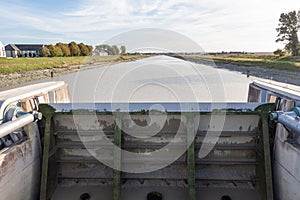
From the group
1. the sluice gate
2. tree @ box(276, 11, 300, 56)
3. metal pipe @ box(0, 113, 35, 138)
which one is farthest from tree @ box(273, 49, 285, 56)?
metal pipe @ box(0, 113, 35, 138)

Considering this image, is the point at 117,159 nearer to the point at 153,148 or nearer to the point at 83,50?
the point at 153,148

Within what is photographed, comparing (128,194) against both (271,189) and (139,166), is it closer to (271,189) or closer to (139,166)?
(139,166)

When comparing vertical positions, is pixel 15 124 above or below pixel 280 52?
below

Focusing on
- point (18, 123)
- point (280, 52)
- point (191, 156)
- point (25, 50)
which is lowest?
point (191, 156)

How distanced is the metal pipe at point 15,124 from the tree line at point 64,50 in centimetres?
6223

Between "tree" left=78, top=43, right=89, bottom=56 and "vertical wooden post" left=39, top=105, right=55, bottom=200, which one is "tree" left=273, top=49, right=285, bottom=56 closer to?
"vertical wooden post" left=39, top=105, right=55, bottom=200

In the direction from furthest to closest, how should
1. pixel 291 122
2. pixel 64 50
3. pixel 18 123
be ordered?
pixel 64 50, pixel 18 123, pixel 291 122

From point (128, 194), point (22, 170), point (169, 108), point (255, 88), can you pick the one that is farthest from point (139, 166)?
point (255, 88)

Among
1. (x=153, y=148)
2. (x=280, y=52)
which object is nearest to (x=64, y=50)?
(x=280, y=52)

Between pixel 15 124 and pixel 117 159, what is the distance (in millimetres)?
1519

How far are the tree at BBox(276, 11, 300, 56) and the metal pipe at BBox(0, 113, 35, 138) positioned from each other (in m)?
47.1

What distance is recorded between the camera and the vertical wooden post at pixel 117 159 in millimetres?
3702

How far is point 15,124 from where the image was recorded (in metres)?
3.21

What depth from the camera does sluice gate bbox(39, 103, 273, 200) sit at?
3922mm
